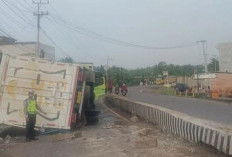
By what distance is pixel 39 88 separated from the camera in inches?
544

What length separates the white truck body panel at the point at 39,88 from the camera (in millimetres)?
13523

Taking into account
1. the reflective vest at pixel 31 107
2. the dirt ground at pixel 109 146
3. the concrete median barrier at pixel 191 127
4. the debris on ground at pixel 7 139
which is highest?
the reflective vest at pixel 31 107

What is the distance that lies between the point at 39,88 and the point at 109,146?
4.57m

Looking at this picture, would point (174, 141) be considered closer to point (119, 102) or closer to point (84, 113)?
point (84, 113)

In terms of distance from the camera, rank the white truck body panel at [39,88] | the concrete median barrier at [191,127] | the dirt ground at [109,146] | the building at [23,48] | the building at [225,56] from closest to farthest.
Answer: the concrete median barrier at [191,127] → the dirt ground at [109,146] → the white truck body panel at [39,88] → the building at [23,48] → the building at [225,56]

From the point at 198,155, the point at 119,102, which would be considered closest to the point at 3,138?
the point at 198,155

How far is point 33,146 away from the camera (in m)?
11.6

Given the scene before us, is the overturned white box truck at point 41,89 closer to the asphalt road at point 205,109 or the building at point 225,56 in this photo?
the asphalt road at point 205,109

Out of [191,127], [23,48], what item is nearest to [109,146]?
[191,127]

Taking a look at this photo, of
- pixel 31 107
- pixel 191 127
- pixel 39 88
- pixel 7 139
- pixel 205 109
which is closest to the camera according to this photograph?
pixel 191 127

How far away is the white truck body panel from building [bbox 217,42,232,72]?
1738 inches

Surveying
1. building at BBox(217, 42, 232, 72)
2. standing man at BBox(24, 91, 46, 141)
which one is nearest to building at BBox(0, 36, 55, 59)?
building at BBox(217, 42, 232, 72)

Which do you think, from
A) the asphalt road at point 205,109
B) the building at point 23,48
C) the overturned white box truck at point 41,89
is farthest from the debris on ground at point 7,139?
the building at point 23,48

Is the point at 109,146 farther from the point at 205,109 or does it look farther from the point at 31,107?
the point at 205,109
